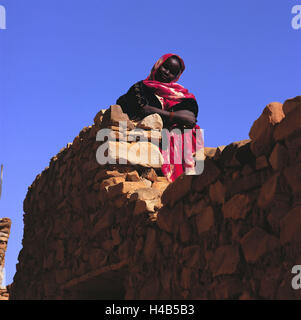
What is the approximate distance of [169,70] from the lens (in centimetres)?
620

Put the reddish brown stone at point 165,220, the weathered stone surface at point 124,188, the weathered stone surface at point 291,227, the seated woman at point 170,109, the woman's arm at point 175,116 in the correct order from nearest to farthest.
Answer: the weathered stone surface at point 291,227
the reddish brown stone at point 165,220
the weathered stone surface at point 124,188
the seated woman at point 170,109
the woman's arm at point 175,116

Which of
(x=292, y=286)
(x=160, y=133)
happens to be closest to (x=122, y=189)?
(x=160, y=133)

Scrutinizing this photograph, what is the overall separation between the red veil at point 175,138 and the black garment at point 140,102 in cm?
7

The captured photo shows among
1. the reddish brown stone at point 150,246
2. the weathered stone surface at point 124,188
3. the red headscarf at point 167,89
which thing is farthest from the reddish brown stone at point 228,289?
the red headscarf at point 167,89

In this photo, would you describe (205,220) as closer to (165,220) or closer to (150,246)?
(165,220)

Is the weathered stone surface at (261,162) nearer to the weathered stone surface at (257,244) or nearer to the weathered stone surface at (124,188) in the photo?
the weathered stone surface at (257,244)

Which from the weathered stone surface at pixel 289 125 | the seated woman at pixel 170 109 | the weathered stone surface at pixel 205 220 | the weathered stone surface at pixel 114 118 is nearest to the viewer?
the weathered stone surface at pixel 289 125

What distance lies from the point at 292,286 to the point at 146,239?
1.61 meters

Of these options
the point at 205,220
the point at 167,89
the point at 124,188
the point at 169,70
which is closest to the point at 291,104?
the point at 205,220

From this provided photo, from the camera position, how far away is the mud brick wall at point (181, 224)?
262cm

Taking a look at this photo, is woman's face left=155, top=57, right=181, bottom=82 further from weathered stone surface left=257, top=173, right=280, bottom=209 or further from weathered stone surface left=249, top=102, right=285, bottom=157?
weathered stone surface left=257, top=173, right=280, bottom=209

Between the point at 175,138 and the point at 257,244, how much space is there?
2.85 meters

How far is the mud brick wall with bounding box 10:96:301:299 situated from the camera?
2625 mm

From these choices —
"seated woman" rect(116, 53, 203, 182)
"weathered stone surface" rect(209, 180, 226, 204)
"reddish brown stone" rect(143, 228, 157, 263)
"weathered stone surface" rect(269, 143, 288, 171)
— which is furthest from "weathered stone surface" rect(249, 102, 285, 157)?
"seated woman" rect(116, 53, 203, 182)
